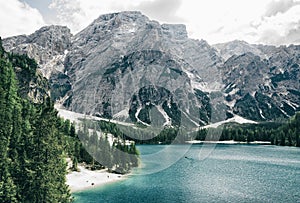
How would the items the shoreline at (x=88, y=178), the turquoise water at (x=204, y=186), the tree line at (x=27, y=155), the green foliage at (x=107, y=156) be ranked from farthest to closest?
the green foliage at (x=107, y=156)
the shoreline at (x=88, y=178)
the turquoise water at (x=204, y=186)
the tree line at (x=27, y=155)

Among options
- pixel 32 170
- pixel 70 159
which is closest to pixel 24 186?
pixel 32 170

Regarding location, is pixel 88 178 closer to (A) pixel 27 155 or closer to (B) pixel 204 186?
(B) pixel 204 186

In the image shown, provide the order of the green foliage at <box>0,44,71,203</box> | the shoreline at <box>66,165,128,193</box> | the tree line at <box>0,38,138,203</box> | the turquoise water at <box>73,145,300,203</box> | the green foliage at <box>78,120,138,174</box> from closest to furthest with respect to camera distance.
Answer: the tree line at <box>0,38,138,203</box> < the green foliage at <box>0,44,71,203</box> < the turquoise water at <box>73,145,300,203</box> < the shoreline at <box>66,165,128,193</box> < the green foliage at <box>78,120,138,174</box>

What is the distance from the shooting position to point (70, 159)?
107m

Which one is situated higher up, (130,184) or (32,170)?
(32,170)

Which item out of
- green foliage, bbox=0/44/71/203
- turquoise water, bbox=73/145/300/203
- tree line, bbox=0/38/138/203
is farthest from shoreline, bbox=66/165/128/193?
green foliage, bbox=0/44/71/203

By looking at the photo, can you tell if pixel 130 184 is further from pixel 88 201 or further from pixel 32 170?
pixel 32 170

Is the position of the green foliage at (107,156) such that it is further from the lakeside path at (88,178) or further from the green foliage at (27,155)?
the green foliage at (27,155)

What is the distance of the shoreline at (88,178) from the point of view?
8681 centimetres

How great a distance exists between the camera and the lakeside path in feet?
285

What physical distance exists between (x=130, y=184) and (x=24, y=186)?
143 feet

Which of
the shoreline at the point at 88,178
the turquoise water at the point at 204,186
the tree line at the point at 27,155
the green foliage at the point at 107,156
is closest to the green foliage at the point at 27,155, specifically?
the tree line at the point at 27,155

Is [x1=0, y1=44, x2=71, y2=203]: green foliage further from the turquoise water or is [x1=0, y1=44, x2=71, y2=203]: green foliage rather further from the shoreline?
the shoreline

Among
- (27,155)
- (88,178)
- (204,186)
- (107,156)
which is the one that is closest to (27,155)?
(27,155)
